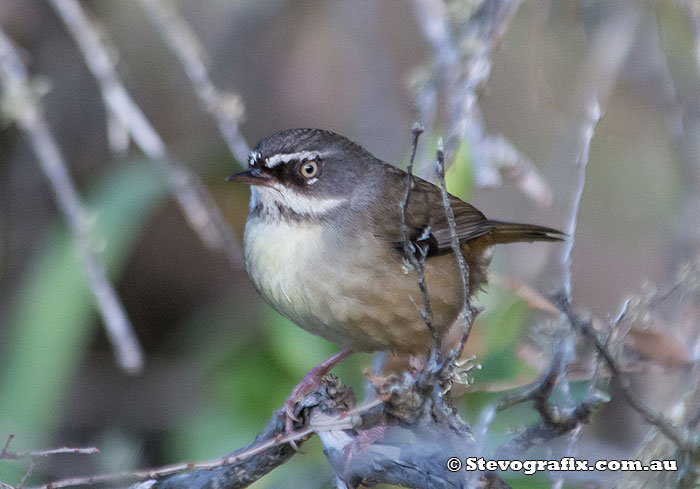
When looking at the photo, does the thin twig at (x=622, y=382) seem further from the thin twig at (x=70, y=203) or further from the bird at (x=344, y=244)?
the thin twig at (x=70, y=203)

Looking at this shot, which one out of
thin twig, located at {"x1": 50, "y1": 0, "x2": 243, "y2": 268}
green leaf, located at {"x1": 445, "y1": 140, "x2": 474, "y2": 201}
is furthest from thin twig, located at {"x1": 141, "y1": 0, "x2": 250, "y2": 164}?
green leaf, located at {"x1": 445, "y1": 140, "x2": 474, "y2": 201}

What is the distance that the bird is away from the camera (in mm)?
3471

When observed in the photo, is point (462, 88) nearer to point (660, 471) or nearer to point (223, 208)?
point (660, 471)

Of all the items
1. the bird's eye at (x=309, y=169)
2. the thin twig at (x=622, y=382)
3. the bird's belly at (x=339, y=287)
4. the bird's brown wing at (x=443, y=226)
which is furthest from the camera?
the bird's brown wing at (x=443, y=226)

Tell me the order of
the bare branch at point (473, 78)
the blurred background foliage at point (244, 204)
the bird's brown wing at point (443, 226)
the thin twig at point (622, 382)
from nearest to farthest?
the thin twig at point (622, 382), the bird's brown wing at point (443, 226), the bare branch at point (473, 78), the blurred background foliage at point (244, 204)

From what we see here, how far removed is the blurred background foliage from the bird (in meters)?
0.71

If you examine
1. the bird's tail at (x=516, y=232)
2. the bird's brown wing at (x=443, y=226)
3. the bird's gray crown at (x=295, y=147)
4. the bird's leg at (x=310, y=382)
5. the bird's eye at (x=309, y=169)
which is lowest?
the bird's leg at (x=310, y=382)

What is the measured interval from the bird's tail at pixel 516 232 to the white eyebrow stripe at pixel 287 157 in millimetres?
1004

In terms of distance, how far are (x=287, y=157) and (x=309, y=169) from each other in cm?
15

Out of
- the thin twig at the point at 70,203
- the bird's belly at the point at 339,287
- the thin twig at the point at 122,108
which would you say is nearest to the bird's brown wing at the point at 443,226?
the bird's belly at the point at 339,287

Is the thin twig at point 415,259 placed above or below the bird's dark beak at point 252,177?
below

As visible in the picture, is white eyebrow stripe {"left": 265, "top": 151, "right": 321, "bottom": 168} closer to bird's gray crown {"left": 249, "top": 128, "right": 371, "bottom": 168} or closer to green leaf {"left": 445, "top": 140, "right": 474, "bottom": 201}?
bird's gray crown {"left": 249, "top": 128, "right": 371, "bottom": 168}

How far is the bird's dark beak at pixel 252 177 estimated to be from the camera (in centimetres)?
354

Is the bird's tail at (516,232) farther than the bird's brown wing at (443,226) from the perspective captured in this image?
Yes
